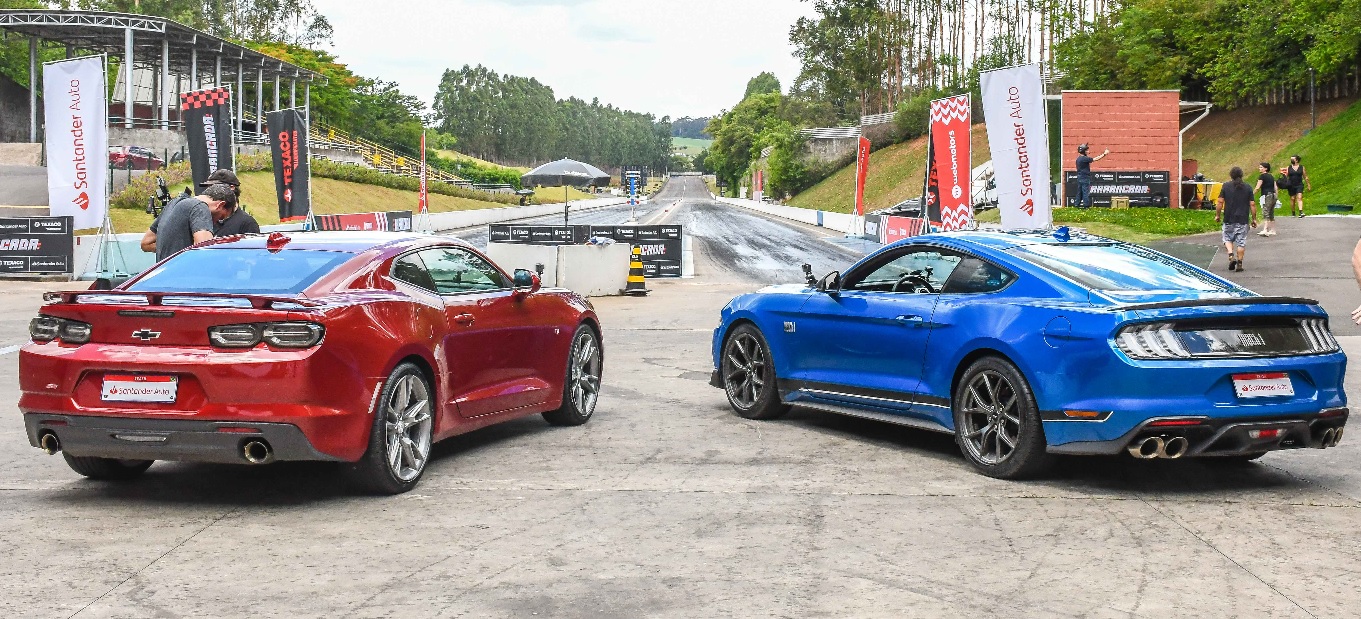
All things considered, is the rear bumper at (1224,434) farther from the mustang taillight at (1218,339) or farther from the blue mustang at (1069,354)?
the mustang taillight at (1218,339)

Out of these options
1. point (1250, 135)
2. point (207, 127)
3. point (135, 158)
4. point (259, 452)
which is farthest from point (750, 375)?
point (1250, 135)

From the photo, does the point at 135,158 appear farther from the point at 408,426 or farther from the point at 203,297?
the point at 203,297

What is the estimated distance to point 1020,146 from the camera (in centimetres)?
2158

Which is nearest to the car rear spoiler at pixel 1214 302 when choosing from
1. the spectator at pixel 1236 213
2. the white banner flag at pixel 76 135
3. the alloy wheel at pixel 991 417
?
the alloy wheel at pixel 991 417

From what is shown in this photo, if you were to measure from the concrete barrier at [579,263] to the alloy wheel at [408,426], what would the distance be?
1579cm

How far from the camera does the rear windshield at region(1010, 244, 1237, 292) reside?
7.40 meters

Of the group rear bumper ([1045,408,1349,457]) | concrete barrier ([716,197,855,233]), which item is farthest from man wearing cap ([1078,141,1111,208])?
rear bumper ([1045,408,1349,457])

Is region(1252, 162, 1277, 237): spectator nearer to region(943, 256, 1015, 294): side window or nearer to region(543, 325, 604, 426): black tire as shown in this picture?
region(543, 325, 604, 426): black tire

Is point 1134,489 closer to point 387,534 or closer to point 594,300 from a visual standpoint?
point 387,534

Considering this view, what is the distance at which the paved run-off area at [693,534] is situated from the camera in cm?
502

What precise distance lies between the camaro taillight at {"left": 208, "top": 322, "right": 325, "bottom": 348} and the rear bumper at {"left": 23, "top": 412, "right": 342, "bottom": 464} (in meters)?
0.38

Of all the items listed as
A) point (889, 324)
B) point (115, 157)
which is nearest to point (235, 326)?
point (889, 324)

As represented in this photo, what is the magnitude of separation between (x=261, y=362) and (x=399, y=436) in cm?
95

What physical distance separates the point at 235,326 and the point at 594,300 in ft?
53.7
